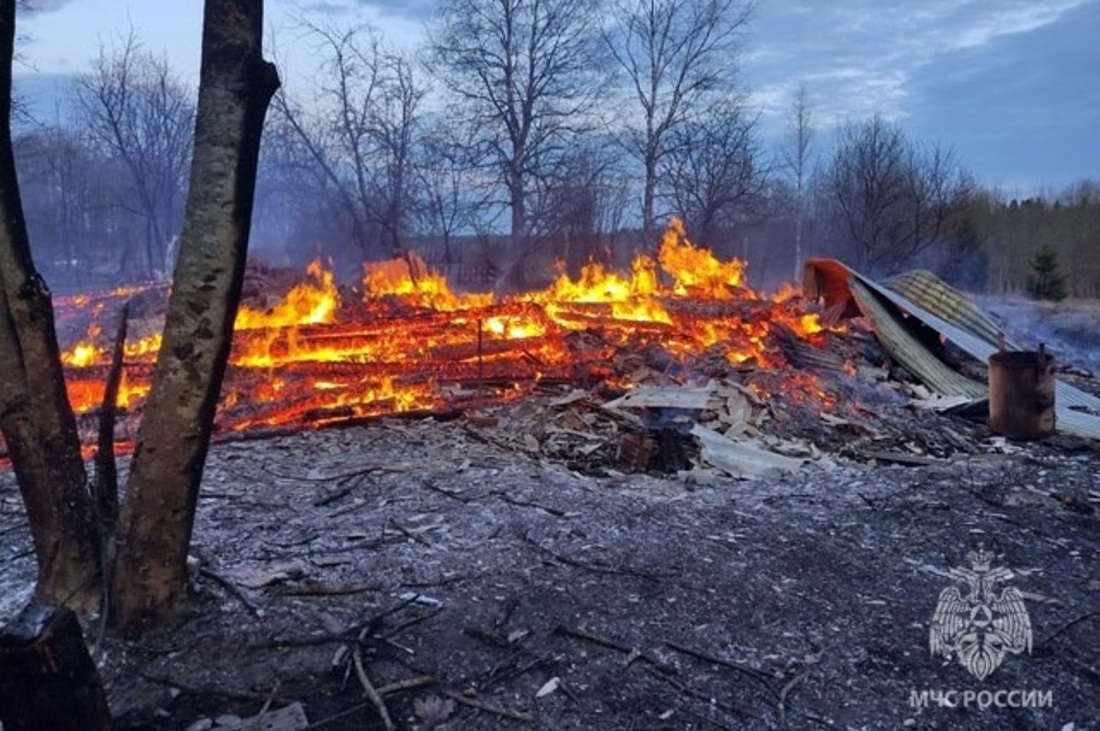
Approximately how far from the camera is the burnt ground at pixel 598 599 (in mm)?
2951

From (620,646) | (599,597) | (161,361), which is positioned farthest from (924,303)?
(161,361)

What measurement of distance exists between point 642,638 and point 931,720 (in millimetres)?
1182

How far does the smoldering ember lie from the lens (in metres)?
3.02

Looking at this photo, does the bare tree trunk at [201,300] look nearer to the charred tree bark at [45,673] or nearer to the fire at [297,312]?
the charred tree bark at [45,673]

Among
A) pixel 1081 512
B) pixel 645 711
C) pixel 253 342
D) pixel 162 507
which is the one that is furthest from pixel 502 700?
pixel 253 342

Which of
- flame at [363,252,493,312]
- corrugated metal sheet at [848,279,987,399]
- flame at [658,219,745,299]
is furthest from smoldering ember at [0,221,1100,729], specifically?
flame at [658,219,745,299]

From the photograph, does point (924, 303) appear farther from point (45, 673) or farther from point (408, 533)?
point (45, 673)

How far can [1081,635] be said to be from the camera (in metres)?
3.60

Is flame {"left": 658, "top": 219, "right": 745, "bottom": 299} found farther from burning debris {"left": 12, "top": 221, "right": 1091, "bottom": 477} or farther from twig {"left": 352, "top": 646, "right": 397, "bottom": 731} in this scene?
twig {"left": 352, "top": 646, "right": 397, "bottom": 731}

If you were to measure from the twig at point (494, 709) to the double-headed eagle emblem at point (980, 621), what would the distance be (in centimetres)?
194

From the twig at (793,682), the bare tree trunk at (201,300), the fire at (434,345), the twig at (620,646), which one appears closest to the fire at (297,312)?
the fire at (434,345)

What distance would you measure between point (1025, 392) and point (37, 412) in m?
8.19

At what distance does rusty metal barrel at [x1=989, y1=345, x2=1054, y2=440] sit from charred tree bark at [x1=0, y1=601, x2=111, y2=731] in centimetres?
798

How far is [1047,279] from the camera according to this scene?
23.7m
